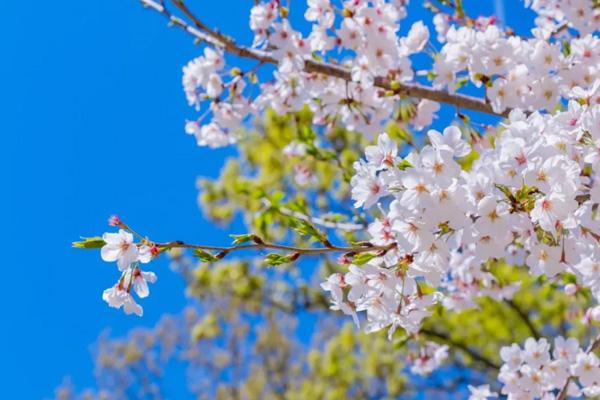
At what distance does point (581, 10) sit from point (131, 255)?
2.39 metres

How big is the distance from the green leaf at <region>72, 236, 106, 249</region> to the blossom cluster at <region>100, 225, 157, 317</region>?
16mm

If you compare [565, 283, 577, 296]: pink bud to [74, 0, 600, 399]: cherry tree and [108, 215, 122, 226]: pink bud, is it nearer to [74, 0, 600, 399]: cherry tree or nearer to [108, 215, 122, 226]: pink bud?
[74, 0, 600, 399]: cherry tree

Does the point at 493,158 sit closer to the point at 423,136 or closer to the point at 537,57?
the point at 537,57

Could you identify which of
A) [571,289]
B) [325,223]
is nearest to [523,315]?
[571,289]

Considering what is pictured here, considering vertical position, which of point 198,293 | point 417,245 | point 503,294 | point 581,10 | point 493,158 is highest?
point 198,293

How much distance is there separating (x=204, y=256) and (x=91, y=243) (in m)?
0.29

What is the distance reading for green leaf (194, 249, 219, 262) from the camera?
1567 millimetres

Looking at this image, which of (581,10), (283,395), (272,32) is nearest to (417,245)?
(272,32)

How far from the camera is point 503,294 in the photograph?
3668mm

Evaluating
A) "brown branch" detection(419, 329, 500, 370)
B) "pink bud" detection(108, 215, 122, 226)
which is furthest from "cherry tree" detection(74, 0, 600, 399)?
"brown branch" detection(419, 329, 500, 370)

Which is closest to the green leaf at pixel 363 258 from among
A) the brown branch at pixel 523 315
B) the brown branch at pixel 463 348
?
the brown branch at pixel 463 348

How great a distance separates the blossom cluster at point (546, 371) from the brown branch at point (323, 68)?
0.93 meters

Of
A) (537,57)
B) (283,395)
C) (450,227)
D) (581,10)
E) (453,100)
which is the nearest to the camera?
(450,227)

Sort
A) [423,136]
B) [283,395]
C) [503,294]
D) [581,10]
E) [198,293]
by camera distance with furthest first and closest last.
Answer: [283,395]
[198,293]
[423,136]
[503,294]
[581,10]
